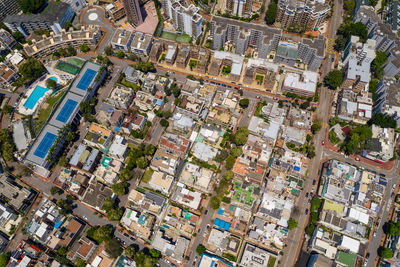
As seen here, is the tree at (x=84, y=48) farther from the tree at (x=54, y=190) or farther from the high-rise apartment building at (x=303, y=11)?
the high-rise apartment building at (x=303, y=11)

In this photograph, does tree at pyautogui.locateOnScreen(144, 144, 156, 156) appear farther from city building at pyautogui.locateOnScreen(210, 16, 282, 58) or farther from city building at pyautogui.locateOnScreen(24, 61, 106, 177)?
city building at pyautogui.locateOnScreen(210, 16, 282, 58)

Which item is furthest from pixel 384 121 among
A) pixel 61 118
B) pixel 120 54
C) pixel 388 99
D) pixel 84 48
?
pixel 84 48

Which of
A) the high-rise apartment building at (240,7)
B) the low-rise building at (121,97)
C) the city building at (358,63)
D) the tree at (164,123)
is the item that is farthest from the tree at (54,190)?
the city building at (358,63)

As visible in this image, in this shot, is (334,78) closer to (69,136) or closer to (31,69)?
(69,136)

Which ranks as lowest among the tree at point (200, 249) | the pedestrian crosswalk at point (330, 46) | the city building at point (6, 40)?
the tree at point (200, 249)

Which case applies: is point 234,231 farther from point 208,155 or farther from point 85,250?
point 85,250

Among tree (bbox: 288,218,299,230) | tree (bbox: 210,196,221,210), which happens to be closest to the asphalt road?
tree (bbox: 288,218,299,230)
